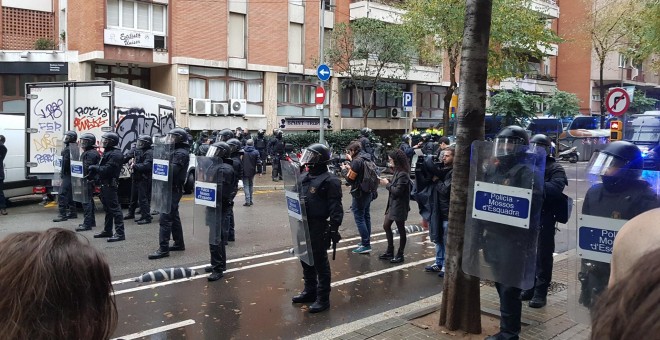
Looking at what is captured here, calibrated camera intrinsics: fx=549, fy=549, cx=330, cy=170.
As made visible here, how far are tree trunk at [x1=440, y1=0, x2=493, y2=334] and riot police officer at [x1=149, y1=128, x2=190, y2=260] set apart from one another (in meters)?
4.89

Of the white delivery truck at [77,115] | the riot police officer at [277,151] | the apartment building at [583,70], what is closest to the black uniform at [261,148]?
the riot police officer at [277,151]

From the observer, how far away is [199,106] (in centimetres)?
2512

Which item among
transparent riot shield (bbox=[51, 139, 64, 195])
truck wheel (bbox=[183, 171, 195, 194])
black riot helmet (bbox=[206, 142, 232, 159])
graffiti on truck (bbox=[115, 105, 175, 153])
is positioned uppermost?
graffiti on truck (bbox=[115, 105, 175, 153])

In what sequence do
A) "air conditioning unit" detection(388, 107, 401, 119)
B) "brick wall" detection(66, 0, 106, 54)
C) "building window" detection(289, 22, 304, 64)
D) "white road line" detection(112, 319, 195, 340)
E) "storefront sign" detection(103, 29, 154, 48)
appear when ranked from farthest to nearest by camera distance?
"air conditioning unit" detection(388, 107, 401, 119) → "building window" detection(289, 22, 304, 64) → "storefront sign" detection(103, 29, 154, 48) → "brick wall" detection(66, 0, 106, 54) → "white road line" detection(112, 319, 195, 340)

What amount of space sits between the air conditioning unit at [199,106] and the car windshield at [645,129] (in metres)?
18.4

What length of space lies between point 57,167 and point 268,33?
1724 centimetres

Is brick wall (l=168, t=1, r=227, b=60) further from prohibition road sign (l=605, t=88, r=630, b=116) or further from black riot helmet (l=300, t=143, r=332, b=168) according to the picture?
black riot helmet (l=300, t=143, r=332, b=168)

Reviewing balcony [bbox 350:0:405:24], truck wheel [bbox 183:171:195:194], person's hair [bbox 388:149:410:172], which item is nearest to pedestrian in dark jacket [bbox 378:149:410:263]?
person's hair [bbox 388:149:410:172]

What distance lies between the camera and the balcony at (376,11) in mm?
30406

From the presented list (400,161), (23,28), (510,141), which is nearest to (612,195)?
(510,141)

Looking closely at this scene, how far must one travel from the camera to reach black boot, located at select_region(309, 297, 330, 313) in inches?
241

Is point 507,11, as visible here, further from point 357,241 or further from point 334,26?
point 357,241

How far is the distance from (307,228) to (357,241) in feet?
13.5

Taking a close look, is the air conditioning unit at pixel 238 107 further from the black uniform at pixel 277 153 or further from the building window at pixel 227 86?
the black uniform at pixel 277 153
